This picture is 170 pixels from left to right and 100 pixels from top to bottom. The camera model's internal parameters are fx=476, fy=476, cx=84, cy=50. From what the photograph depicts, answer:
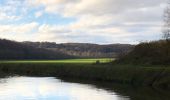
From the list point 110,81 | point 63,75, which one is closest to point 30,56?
point 63,75

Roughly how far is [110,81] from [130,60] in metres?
11.8

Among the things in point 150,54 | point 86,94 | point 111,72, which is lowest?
point 86,94

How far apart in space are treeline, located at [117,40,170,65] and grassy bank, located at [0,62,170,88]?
444 cm

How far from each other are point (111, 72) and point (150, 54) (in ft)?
29.2

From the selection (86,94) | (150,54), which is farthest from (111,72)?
(86,94)

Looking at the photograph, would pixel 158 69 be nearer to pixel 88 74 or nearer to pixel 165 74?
pixel 165 74

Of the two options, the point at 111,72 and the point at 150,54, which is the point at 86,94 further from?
the point at 150,54

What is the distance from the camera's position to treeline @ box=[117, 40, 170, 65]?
64375 mm

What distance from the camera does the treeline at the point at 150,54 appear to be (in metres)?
64.4

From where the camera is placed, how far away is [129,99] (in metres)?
40.6

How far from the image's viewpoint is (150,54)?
2677 inches

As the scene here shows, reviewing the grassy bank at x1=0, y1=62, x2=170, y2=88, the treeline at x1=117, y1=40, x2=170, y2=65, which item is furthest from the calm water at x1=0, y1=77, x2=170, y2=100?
the treeline at x1=117, y1=40, x2=170, y2=65

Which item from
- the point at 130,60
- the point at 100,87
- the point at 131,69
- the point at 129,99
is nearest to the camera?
the point at 129,99

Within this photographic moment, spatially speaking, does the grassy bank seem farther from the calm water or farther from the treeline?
the treeline
